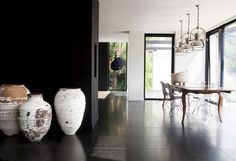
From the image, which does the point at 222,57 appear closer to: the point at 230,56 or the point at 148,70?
the point at 230,56

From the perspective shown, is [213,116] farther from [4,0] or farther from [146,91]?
[4,0]

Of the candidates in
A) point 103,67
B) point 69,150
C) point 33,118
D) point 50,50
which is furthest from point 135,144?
point 103,67

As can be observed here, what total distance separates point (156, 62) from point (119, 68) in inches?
166

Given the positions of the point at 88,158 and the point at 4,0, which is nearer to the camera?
the point at 88,158

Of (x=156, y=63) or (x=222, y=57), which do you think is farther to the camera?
(x=156, y=63)

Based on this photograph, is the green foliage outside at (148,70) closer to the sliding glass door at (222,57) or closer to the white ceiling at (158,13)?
the white ceiling at (158,13)

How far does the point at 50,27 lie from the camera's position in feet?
14.1

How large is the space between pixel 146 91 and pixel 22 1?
6.20 meters

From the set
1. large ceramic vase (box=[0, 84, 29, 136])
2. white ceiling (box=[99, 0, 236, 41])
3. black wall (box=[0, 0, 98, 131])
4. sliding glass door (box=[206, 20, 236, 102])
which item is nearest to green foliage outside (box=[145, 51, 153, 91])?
white ceiling (box=[99, 0, 236, 41])

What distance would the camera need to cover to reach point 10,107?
373 centimetres

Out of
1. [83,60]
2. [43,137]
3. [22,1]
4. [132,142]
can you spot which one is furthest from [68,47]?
[132,142]

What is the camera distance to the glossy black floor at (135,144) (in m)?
2.97

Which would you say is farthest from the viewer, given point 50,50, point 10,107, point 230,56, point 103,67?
point 103,67

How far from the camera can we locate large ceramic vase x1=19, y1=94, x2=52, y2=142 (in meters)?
3.46
